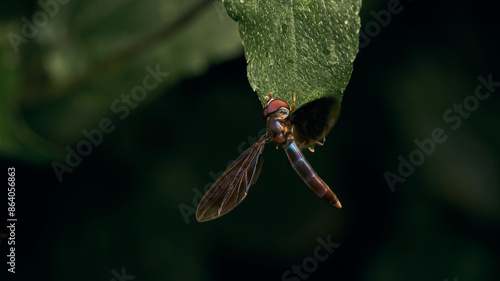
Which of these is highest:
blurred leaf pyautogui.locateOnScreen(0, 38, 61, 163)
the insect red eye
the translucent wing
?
blurred leaf pyautogui.locateOnScreen(0, 38, 61, 163)

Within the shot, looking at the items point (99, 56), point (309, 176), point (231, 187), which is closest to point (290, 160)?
point (309, 176)

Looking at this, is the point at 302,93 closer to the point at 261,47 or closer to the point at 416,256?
the point at 261,47

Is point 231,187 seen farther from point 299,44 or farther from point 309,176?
point 299,44

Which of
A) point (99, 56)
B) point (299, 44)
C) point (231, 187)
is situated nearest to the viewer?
point (299, 44)

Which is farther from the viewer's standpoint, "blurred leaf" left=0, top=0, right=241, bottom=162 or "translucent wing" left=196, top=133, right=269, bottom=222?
"blurred leaf" left=0, top=0, right=241, bottom=162

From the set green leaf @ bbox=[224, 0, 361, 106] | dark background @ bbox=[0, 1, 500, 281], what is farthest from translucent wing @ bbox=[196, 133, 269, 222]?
dark background @ bbox=[0, 1, 500, 281]

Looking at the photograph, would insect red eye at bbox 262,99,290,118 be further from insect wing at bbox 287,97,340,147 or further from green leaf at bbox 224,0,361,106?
green leaf at bbox 224,0,361,106
